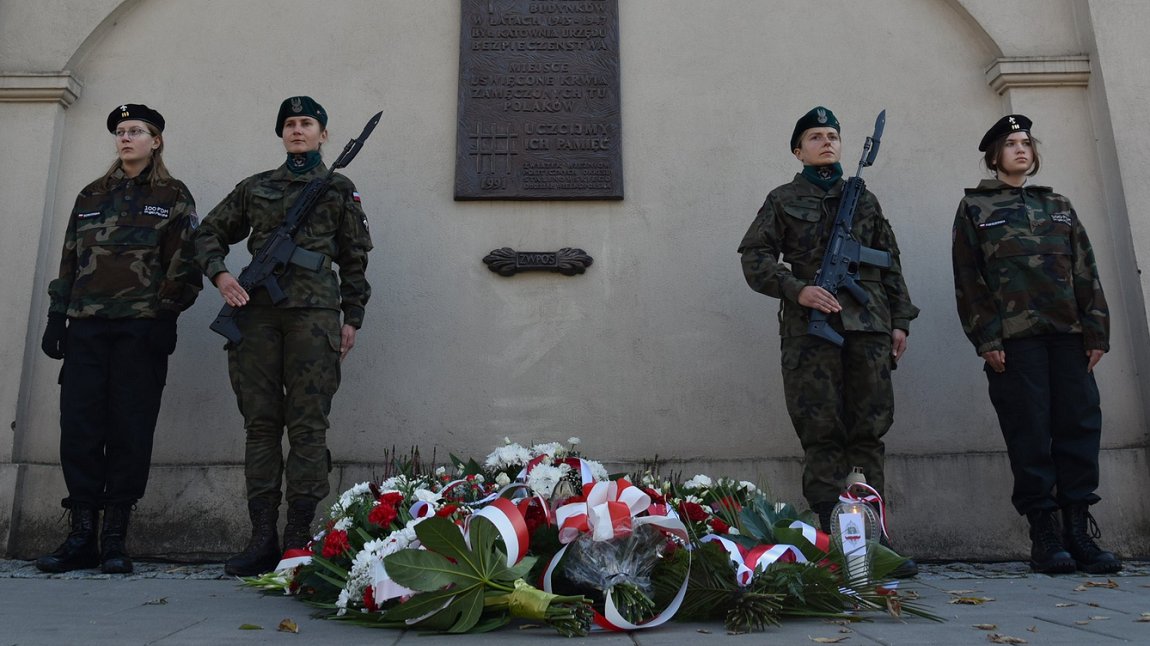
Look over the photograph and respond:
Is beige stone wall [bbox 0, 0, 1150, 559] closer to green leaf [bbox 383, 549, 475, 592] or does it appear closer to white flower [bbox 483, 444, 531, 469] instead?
white flower [bbox 483, 444, 531, 469]

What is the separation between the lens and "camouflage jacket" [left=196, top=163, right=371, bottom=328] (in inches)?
153

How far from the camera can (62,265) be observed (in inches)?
161

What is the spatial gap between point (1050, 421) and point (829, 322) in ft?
3.69

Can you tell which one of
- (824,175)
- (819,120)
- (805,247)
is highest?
(819,120)

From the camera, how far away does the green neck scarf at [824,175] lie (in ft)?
13.1

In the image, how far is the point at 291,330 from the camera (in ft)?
12.6

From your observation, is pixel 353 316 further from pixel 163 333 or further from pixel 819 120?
pixel 819 120

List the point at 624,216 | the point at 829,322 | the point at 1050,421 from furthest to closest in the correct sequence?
the point at 624,216, the point at 1050,421, the point at 829,322

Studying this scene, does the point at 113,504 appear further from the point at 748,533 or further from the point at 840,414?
the point at 840,414

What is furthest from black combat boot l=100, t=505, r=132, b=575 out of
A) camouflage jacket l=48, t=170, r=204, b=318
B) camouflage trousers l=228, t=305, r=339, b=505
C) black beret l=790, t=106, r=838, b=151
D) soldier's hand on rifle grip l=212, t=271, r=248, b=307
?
black beret l=790, t=106, r=838, b=151

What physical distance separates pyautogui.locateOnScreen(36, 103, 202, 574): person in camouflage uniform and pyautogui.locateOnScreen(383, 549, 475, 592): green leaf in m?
2.04

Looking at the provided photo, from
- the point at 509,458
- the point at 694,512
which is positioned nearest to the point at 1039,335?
the point at 694,512

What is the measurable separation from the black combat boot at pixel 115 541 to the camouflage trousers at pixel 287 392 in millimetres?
625

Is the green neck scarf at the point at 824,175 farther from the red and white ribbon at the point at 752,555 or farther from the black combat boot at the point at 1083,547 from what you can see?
the red and white ribbon at the point at 752,555
